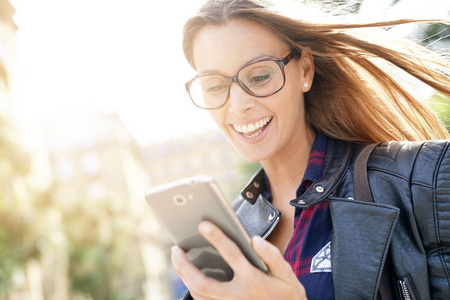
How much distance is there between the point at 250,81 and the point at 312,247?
2.22 feet

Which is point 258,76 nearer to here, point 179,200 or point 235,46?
point 235,46

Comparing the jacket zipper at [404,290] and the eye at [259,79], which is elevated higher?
the eye at [259,79]

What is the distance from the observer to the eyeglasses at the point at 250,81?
2000 millimetres

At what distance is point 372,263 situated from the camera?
1.65 metres

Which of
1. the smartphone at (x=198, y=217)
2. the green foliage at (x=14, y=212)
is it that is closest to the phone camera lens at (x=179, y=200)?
the smartphone at (x=198, y=217)

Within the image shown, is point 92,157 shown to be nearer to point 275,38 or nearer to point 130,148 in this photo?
point 130,148

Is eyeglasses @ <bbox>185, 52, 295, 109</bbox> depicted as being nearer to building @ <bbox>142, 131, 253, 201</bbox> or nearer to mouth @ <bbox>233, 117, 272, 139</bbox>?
mouth @ <bbox>233, 117, 272, 139</bbox>

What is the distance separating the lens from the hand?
51.4 inches

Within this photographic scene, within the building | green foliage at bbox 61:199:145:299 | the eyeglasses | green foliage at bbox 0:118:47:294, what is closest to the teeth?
the eyeglasses

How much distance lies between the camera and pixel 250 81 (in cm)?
201

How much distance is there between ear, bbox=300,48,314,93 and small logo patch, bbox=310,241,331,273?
2.44ft

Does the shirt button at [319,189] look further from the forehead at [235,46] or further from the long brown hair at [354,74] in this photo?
the forehead at [235,46]

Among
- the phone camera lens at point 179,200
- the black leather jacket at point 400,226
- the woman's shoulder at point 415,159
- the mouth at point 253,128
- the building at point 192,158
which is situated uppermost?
the phone camera lens at point 179,200

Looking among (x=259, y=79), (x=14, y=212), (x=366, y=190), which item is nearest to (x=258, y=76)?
(x=259, y=79)
